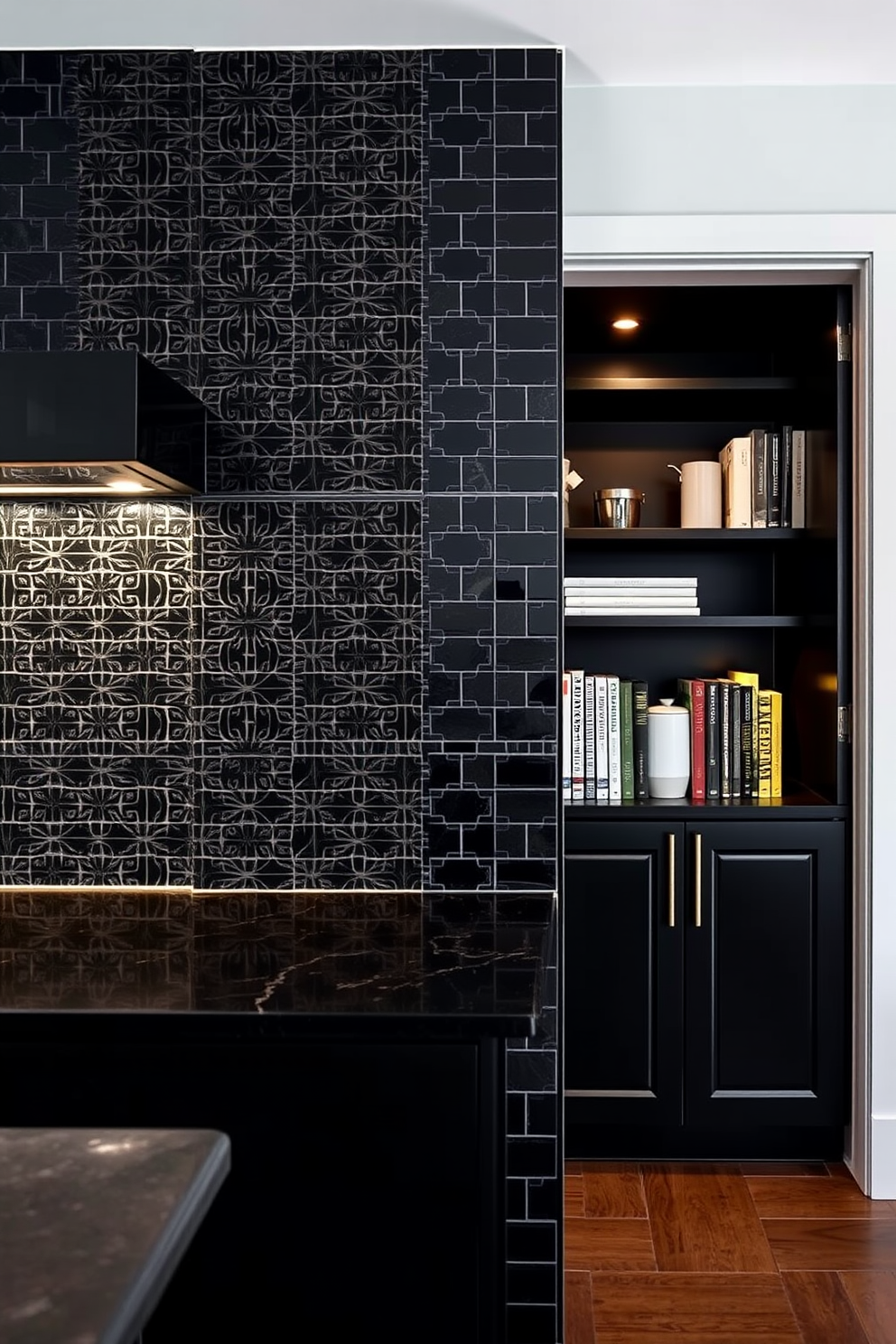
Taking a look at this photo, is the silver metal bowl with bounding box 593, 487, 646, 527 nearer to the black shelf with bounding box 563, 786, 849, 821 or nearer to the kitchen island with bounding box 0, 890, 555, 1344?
the black shelf with bounding box 563, 786, 849, 821

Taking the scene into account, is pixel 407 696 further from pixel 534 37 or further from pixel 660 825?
pixel 534 37

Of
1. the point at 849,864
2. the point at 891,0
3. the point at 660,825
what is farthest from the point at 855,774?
the point at 891,0

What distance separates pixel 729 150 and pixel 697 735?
4.88 feet

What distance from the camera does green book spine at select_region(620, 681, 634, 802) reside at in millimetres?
3158

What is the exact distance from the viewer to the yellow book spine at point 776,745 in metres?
3.17

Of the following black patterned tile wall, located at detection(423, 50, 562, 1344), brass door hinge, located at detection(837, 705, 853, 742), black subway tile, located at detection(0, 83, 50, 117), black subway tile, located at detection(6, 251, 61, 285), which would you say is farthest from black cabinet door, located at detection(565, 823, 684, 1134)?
black subway tile, located at detection(0, 83, 50, 117)

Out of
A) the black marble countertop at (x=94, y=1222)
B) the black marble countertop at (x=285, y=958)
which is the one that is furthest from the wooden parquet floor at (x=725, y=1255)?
the black marble countertop at (x=94, y=1222)

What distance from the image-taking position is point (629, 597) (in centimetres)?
324

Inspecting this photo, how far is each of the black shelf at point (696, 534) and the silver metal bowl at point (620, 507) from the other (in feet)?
0.29

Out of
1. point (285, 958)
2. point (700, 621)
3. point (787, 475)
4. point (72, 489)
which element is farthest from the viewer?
point (787, 475)

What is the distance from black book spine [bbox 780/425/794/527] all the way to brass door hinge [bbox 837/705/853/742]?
0.59 m

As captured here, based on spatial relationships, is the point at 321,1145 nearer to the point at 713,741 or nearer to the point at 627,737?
the point at 627,737

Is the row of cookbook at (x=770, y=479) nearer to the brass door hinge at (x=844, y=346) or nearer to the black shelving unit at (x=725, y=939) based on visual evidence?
the black shelving unit at (x=725, y=939)

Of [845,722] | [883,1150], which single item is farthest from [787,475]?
[883,1150]
